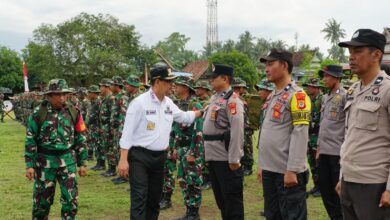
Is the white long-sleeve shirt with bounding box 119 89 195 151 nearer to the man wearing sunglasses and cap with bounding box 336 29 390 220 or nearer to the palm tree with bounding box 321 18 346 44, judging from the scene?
the man wearing sunglasses and cap with bounding box 336 29 390 220

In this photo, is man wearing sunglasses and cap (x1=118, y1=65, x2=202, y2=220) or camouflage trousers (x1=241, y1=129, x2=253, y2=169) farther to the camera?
camouflage trousers (x1=241, y1=129, x2=253, y2=169)

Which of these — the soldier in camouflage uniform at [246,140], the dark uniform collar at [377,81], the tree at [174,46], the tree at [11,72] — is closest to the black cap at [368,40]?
the dark uniform collar at [377,81]

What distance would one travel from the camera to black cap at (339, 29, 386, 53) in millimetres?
3166

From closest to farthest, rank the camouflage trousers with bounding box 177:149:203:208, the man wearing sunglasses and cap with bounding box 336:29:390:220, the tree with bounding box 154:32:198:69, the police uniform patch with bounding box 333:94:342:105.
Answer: the man wearing sunglasses and cap with bounding box 336:29:390:220
the police uniform patch with bounding box 333:94:342:105
the camouflage trousers with bounding box 177:149:203:208
the tree with bounding box 154:32:198:69

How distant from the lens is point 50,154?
16.7ft

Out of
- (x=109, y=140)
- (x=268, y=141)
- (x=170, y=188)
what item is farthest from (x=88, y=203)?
(x=268, y=141)

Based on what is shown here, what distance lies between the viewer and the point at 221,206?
5145mm

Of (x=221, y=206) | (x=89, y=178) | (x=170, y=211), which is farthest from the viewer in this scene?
(x=89, y=178)

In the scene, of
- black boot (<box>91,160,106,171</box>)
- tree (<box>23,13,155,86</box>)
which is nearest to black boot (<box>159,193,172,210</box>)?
black boot (<box>91,160,106,171</box>)

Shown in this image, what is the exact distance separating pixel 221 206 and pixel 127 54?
32681 millimetres

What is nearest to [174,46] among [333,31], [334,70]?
[333,31]

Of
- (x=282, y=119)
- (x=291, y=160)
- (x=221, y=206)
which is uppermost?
(x=282, y=119)

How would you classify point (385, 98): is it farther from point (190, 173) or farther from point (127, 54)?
point (127, 54)

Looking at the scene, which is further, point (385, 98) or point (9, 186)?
point (9, 186)
